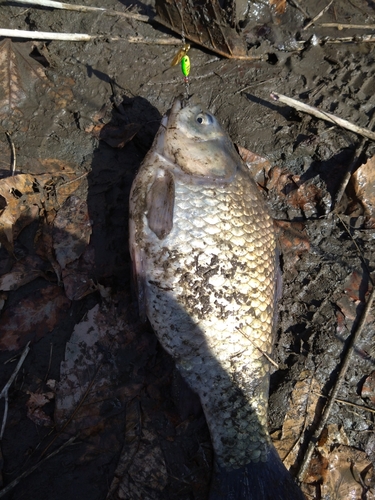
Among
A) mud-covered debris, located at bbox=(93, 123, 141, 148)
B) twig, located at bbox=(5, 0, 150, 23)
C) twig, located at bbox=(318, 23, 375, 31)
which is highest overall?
twig, located at bbox=(318, 23, 375, 31)

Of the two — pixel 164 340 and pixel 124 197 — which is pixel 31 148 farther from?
pixel 164 340

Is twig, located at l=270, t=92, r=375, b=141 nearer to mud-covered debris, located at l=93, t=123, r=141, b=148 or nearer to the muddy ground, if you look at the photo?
the muddy ground

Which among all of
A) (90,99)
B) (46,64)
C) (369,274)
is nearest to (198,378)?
(369,274)

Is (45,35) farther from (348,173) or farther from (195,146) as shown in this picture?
(348,173)

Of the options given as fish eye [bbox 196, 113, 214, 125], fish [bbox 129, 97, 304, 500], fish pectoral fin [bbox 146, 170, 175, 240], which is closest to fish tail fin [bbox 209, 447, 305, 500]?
fish [bbox 129, 97, 304, 500]

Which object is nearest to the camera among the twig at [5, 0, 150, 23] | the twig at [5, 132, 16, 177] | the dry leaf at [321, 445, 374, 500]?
the dry leaf at [321, 445, 374, 500]

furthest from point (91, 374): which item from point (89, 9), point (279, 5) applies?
point (279, 5)
